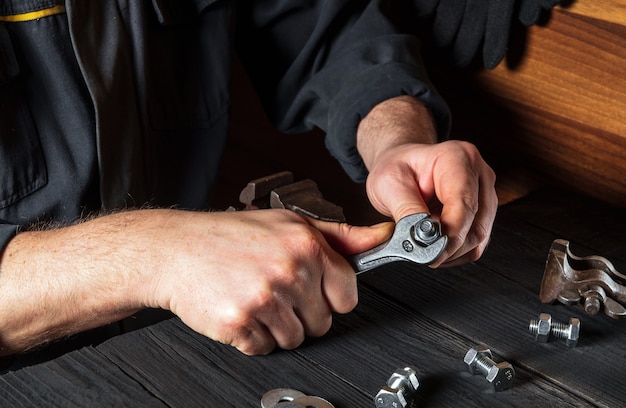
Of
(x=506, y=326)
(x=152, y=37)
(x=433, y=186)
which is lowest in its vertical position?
(x=506, y=326)

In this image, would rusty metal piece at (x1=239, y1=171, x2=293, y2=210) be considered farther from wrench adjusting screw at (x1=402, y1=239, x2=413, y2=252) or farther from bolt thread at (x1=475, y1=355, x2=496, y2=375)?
bolt thread at (x1=475, y1=355, x2=496, y2=375)

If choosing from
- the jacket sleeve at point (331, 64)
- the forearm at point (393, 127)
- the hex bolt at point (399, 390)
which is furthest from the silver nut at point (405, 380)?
the jacket sleeve at point (331, 64)

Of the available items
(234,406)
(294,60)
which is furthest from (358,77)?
(234,406)

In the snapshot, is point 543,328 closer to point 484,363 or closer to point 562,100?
point 484,363

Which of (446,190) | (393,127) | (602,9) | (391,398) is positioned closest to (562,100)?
(602,9)

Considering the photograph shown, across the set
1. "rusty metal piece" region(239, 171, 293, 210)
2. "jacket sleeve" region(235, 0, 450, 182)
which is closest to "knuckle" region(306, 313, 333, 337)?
"rusty metal piece" region(239, 171, 293, 210)

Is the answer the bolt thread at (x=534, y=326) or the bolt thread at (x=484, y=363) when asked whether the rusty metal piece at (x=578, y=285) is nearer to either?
the bolt thread at (x=534, y=326)

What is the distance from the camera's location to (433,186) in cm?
106

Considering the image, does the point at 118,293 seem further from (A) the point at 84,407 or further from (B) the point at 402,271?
(B) the point at 402,271

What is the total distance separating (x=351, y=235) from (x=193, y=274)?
0.19 meters

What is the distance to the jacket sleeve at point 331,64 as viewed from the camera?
4.47ft

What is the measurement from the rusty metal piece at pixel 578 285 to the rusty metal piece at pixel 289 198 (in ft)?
0.88

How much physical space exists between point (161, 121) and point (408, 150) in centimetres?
50

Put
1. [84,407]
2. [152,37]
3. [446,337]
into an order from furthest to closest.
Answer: [152,37] → [446,337] → [84,407]
